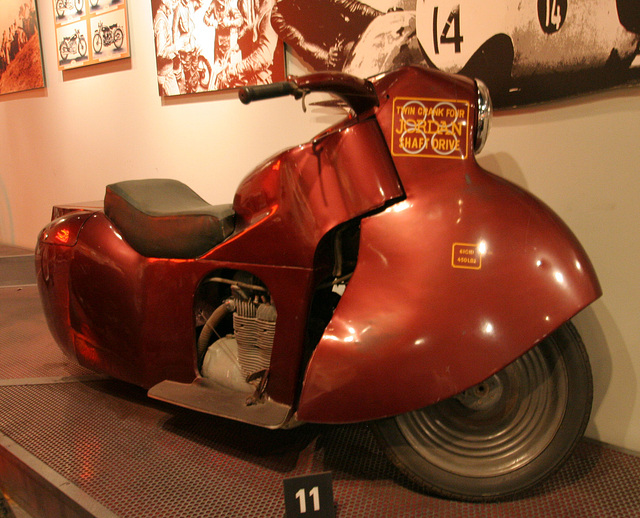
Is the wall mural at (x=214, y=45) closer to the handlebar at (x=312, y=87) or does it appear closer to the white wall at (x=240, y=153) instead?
the white wall at (x=240, y=153)

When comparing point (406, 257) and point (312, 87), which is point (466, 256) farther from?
point (312, 87)

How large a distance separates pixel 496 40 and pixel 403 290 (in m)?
0.87

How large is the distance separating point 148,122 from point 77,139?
887 mm

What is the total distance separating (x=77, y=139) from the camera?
10.6 ft

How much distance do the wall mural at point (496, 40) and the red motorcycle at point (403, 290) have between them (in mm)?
418

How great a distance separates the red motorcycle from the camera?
3.35ft

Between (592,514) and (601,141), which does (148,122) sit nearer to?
(601,141)

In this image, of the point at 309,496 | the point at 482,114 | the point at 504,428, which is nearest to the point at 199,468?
the point at 309,496

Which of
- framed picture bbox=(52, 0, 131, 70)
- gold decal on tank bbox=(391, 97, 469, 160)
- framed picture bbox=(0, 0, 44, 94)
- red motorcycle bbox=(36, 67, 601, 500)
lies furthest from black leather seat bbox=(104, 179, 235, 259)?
framed picture bbox=(0, 0, 44, 94)

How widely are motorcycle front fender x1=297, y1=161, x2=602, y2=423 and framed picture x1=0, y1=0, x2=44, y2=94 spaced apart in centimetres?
332

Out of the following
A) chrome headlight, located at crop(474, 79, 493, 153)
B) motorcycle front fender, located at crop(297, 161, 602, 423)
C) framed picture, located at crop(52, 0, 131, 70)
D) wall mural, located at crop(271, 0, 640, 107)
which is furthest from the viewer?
framed picture, located at crop(52, 0, 131, 70)

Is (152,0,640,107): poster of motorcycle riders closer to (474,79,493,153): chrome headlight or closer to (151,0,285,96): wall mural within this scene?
(151,0,285,96): wall mural

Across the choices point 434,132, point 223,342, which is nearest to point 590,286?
point 434,132

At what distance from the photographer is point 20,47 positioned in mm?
3510
